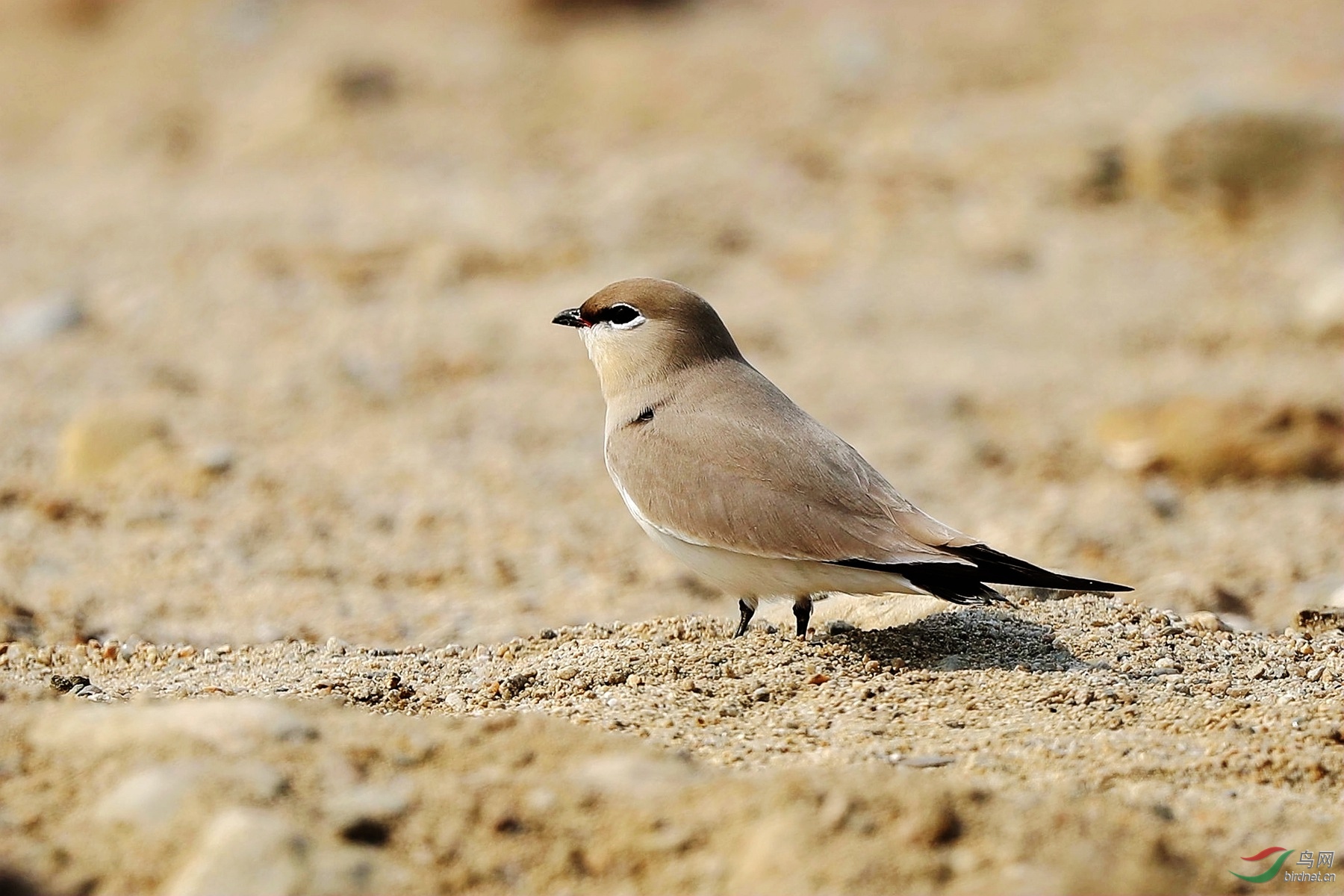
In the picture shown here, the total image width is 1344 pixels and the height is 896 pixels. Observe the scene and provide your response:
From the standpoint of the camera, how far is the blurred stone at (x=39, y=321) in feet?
29.6

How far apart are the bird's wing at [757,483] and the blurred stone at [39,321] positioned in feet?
18.6

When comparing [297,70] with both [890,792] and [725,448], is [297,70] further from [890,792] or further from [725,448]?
[890,792]

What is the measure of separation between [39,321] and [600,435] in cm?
385

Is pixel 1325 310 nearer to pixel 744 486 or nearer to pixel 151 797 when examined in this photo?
pixel 744 486

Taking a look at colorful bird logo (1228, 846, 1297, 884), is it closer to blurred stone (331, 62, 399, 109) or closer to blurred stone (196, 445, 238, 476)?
blurred stone (196, 445, 238, 476)

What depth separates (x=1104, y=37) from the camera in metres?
14.6

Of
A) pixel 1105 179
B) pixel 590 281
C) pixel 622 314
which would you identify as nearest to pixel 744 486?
pixel 622 314

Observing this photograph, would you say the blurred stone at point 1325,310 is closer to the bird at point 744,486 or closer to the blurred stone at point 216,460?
the bird at point 744,486

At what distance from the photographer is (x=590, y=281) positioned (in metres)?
9.77

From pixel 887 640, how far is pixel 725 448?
0.77m

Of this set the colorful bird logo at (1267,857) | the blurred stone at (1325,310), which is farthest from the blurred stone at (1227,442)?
the colorful bird logo at (1267,857)

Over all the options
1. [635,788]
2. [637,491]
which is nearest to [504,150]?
[637,491]

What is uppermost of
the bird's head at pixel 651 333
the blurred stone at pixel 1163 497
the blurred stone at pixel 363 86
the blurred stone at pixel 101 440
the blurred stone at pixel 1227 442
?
the blurred stone at pixel 363 86

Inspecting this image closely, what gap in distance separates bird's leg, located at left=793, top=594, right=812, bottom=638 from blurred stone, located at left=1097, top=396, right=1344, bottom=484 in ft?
13.2
